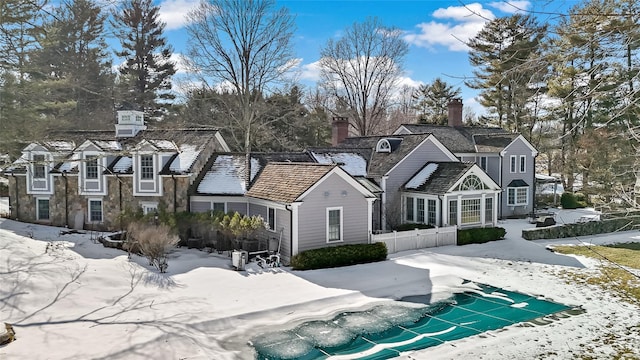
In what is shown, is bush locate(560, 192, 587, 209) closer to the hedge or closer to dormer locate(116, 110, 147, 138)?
the hedge

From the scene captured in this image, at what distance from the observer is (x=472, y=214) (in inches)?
926

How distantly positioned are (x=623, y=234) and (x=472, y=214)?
9.48 meters

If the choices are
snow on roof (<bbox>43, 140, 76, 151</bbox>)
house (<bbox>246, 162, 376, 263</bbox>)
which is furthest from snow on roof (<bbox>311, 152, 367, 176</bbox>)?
snow on roof (<bbox>43, 140, 76, 151</bbox>)

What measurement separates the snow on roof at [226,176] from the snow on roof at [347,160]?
4449 mm

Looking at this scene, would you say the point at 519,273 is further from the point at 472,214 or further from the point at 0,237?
the point at 0,237

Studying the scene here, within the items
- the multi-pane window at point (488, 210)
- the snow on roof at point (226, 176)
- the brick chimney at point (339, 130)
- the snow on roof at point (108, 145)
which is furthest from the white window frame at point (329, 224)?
the brick chimney at point (339, 130)

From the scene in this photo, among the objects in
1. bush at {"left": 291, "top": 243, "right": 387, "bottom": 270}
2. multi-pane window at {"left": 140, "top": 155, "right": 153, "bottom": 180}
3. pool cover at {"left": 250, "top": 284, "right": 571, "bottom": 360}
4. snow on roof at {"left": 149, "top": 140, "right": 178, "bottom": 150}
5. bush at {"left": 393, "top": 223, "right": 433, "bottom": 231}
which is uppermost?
snow on roof at {"left": 149, "top": 140, "right": 178, "bottom": 150}

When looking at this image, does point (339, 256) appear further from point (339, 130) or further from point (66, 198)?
point (339, 130)

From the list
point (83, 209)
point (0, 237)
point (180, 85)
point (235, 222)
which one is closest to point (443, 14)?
point (235, 222)

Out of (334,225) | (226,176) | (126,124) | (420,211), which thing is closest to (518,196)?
(420,211)

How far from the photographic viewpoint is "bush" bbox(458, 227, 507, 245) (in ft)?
71.8

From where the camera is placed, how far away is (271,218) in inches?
761

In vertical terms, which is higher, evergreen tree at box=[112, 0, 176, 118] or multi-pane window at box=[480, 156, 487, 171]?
evergreen tree at box=[112, 0, 176, 118]

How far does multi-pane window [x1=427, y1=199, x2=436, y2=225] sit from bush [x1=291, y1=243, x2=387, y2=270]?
508cm
